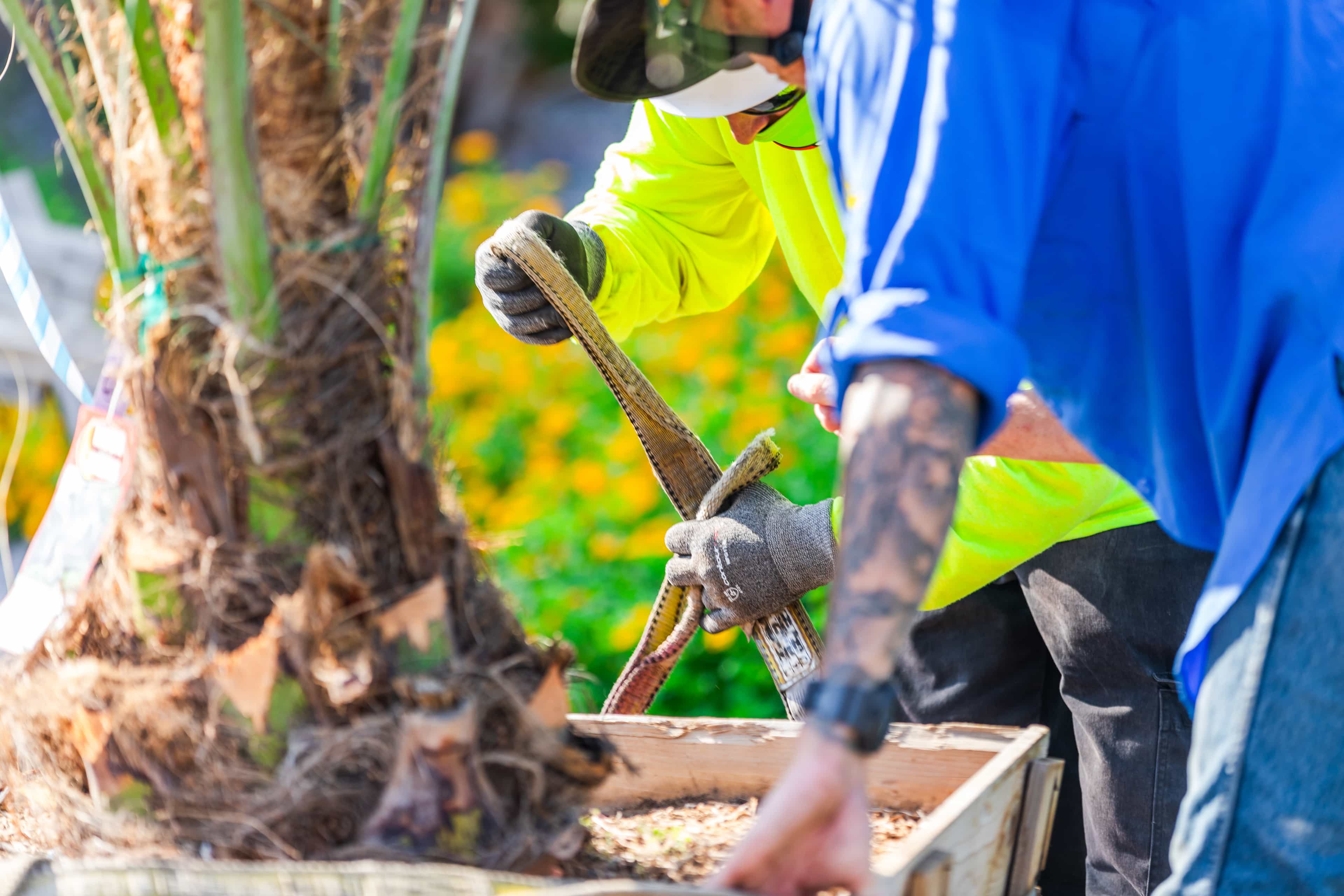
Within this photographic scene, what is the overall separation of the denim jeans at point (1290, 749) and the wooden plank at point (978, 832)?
187 mm

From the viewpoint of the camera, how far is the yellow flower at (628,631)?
8.96ft

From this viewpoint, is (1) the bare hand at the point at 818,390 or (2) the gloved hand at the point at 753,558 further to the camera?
(2) the gloved hand at the point at 753,558

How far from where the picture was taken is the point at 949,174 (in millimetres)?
822

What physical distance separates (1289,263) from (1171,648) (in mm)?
821

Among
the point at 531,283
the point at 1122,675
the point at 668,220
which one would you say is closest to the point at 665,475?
the point at 531,283

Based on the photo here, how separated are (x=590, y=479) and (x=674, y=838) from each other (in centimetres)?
193

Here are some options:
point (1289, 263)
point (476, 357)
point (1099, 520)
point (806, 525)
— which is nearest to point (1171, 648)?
point (1099, 520)

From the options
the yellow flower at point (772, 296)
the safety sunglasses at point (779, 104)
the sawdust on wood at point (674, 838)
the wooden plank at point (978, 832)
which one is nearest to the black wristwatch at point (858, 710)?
the wooden plank at point (978, 832)

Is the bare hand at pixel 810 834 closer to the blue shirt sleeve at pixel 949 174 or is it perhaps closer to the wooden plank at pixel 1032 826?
the blue shirt sleeve at pixel 949 174

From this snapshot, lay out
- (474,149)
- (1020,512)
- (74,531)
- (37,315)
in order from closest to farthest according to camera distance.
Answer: (74,531)
(37,315)
(1020,512)
(474,149)

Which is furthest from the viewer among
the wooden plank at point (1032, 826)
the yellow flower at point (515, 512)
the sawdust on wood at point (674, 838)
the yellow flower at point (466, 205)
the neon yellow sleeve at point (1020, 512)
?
the yellow flower at point (466, 205)

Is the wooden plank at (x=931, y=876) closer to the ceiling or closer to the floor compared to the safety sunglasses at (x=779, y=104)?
closer to the floor

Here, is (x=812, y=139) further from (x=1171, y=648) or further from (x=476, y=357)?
(x=476, y=357)

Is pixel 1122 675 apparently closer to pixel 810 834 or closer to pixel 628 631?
pixel 810 834
